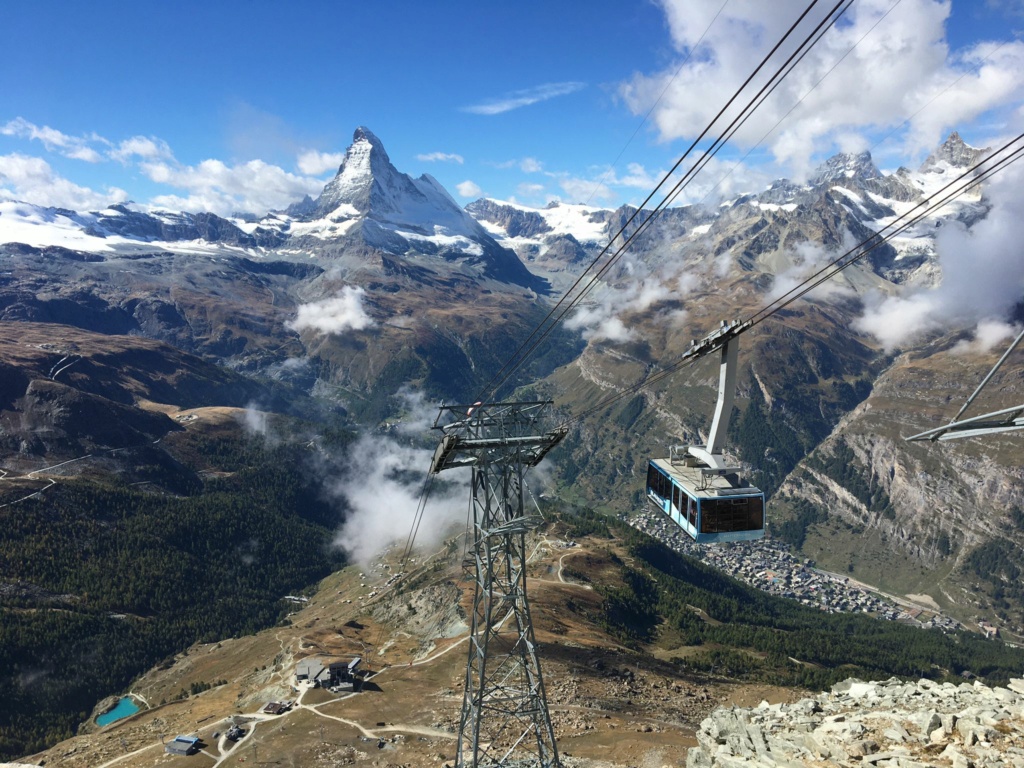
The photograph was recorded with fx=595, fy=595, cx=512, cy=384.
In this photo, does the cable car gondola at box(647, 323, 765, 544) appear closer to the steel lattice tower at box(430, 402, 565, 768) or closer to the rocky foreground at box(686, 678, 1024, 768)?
the steel lattice tower at box(430, 402, 565, 768)

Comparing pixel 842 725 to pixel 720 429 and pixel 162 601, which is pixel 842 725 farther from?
pixel 162 601

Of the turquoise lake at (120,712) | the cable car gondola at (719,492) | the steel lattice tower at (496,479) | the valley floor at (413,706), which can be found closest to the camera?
the steel lattice tower at (496,479)

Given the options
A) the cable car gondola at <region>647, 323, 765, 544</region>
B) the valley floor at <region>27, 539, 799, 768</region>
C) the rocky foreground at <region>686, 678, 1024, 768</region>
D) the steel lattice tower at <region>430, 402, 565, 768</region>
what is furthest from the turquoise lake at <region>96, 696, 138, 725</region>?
the cable car gondola at <region>647, 323, 765, 544</region>

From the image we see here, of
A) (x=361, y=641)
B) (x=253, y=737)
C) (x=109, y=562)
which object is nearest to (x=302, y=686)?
(x=253, y=737)

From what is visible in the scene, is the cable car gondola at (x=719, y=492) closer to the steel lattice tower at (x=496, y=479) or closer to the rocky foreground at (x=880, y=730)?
the steel lattice tower at (x=496, y=479)

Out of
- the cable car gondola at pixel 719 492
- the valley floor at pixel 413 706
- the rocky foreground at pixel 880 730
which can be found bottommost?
the valley floor at pixel 413 706

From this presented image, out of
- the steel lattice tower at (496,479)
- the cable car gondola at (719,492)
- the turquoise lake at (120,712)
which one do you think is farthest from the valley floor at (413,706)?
the cable car gondola at (719,492)
